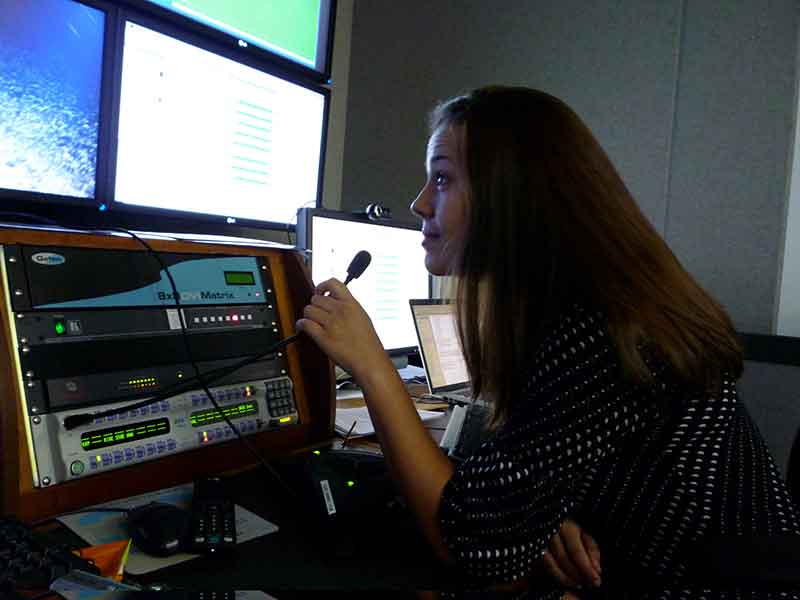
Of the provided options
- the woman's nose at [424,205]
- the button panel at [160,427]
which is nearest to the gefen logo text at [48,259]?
the button panel at [160,427]

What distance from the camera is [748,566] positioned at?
0.67 meters

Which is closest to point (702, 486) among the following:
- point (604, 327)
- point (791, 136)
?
point (604, 327)

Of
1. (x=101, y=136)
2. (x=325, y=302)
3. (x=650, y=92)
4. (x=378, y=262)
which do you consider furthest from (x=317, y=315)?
(x=650, y=92)

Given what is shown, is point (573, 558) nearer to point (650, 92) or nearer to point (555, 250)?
point (555, 250)

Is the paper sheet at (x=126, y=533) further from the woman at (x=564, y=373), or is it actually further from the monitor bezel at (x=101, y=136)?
the monitor bezel at (x=101, y=136)

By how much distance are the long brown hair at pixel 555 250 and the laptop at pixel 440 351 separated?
643 millimetres

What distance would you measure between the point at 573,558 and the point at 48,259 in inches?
29.4

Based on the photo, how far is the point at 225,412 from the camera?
87cm

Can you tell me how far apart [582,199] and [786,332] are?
122 centimetres

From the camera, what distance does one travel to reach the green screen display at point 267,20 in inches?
49.9

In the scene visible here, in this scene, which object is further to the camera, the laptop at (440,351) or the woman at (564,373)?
the laptop at (440,351)

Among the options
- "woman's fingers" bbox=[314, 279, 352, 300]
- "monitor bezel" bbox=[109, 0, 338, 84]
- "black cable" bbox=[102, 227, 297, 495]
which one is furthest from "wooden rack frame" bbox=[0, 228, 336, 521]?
"monitor bezel" bbox=[109, 0, 338, 84]

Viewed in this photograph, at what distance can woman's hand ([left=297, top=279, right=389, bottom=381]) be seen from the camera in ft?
2.60

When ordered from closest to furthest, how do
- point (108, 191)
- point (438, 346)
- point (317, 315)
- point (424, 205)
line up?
point (317, 315), point (424, 205), point (108, 191), point (438, 346)
